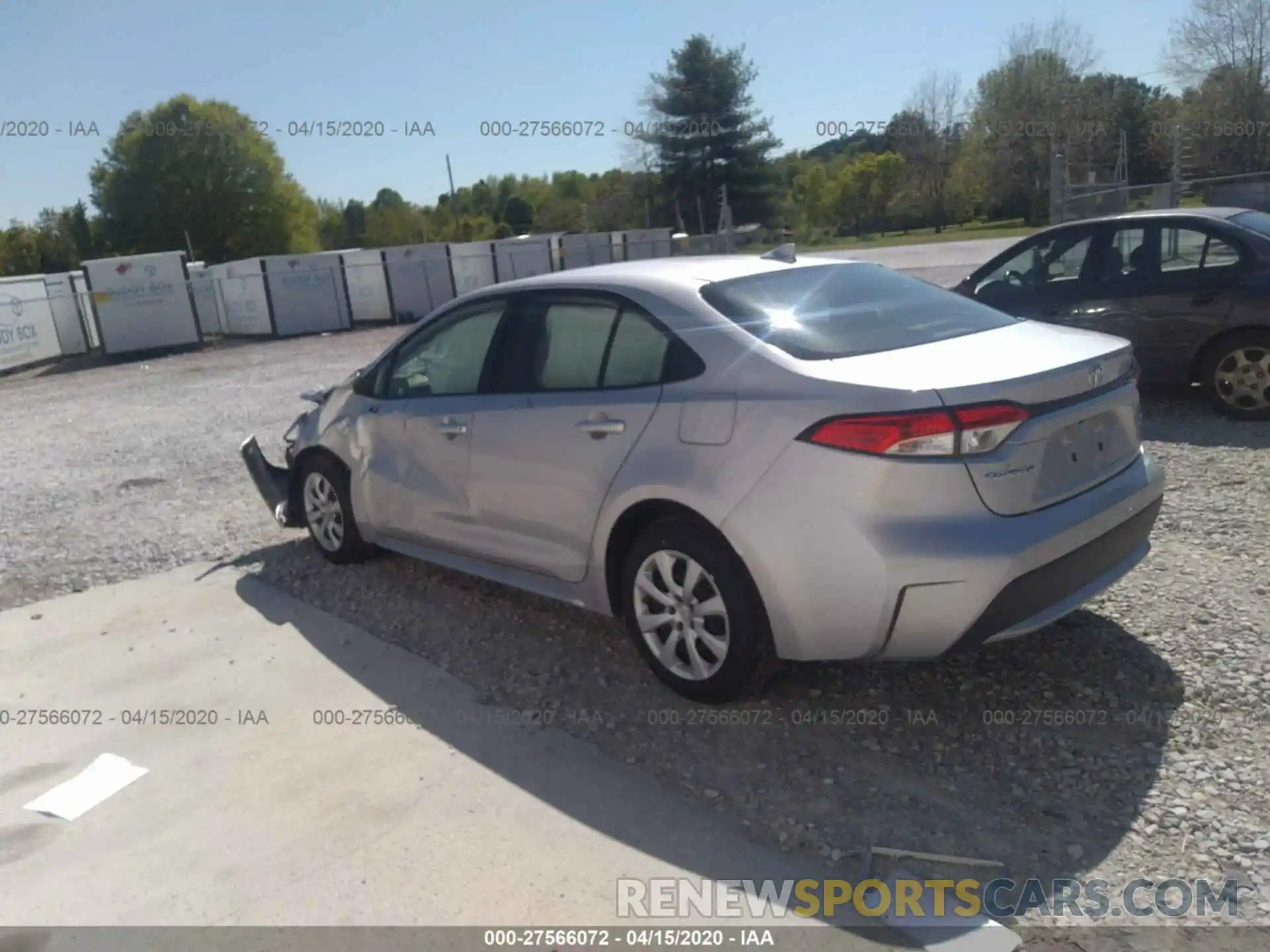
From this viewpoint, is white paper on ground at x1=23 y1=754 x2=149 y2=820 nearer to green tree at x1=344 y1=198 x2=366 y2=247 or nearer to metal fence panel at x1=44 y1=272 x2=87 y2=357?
metal fence panel at x1=44 y1=272 x2=87 y2=357

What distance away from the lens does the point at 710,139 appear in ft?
156

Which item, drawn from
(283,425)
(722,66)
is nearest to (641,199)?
(722,66)

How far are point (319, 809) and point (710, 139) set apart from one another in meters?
47.6

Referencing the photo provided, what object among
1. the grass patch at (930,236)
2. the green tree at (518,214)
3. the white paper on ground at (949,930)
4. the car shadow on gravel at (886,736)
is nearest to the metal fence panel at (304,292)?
the grass patch at (930,236)

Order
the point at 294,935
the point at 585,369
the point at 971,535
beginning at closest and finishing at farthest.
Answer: the point at 294,935
the point at 971,535
the point at 585,369

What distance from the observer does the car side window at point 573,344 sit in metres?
4.18

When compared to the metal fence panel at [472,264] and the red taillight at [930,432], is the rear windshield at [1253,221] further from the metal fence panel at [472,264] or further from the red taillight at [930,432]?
the metal fence panel at [472,264]

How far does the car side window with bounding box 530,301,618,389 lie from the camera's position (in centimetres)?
418

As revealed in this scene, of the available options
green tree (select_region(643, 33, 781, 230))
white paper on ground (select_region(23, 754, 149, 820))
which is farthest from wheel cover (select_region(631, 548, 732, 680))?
green tree (select_region(643, 33, 781, 230))

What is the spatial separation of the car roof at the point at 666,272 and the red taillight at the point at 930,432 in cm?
111

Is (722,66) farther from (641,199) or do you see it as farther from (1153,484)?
(1153,484)

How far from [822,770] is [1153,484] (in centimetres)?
170

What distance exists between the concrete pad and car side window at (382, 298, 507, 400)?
127 cm

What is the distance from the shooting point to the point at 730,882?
9.48 ft
